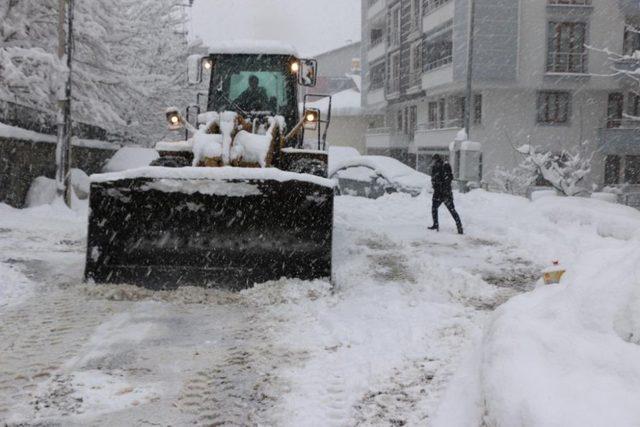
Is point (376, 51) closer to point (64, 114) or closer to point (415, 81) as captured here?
point (415, 81)

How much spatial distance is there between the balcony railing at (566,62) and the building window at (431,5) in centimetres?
608

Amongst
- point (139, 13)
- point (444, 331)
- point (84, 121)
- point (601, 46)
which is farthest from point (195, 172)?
point (601, 46)

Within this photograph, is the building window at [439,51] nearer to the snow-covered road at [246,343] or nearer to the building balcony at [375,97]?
the building balcony at [375,97]

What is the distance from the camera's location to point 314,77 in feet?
31.8

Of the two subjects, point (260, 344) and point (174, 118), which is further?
point (174, 118)

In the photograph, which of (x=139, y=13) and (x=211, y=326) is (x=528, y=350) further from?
(x=139, y=13)

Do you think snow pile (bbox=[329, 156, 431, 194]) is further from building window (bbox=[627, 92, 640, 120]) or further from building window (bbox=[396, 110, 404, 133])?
building window (bbox=[396, 110, 404, 133])

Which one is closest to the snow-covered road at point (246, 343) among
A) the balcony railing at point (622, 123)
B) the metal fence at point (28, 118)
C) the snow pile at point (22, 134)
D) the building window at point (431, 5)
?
the snow pile at point (22, 134)

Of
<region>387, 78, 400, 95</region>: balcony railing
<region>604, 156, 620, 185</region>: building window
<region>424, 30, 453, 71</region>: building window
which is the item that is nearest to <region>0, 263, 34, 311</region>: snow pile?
<region>424, 30, 453, 71</region>: building window

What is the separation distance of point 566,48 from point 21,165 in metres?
25.0

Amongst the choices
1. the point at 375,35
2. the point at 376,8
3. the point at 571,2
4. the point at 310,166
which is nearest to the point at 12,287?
the point at 310,166

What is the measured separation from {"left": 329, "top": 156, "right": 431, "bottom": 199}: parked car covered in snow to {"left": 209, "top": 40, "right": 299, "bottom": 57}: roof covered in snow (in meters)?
10.5

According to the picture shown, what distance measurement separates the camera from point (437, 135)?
3600 centimetres

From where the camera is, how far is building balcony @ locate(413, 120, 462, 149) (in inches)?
1345
